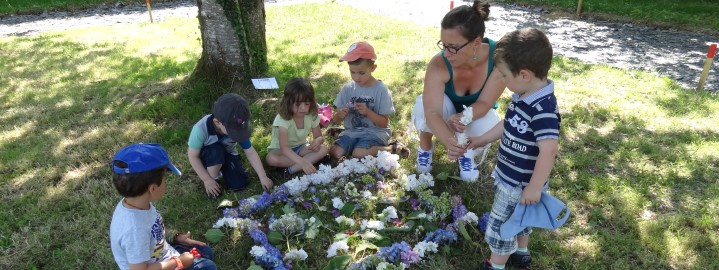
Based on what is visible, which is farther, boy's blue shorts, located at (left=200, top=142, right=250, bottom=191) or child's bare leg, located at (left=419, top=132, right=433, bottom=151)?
child's bare leg, located at (left=419, top=132, right=433, bottom=151)

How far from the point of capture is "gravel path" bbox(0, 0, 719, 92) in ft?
24.9

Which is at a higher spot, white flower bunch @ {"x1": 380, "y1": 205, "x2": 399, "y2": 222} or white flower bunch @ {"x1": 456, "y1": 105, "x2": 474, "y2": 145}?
white flower bunch @ {"x1": 456, "y1": 105, "x2": 474, "y2": 145}

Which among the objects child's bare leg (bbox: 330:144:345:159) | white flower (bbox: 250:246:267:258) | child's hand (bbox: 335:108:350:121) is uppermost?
child's hand (bbox: 335:108:350:121)

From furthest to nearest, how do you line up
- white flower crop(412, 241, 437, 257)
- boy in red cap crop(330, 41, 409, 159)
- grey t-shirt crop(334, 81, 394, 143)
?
grey t-shirt crop(334, 81, 394, 143) → boy in red cap crop(330, 41, 409, 159) → white flower crop(412, 241, 437, 257)

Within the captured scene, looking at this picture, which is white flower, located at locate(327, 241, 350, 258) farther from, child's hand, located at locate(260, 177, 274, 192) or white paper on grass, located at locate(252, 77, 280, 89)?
white paper on grass, located at locate(252, 77, 280, 89)

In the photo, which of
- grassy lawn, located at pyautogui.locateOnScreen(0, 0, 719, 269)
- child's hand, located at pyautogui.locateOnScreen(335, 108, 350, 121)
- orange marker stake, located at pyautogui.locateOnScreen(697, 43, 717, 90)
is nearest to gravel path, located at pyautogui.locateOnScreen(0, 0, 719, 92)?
orange marker stake, located at pyautogui.locateOnScreen(697, 43, 717, 90)

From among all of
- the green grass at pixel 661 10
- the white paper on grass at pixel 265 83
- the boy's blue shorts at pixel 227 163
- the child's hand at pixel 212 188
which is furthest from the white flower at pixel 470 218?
the green grass at pixel 661 10

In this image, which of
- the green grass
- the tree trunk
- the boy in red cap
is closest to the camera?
the boy in red cap

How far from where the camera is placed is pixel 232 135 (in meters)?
3.19

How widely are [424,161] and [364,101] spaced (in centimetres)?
70

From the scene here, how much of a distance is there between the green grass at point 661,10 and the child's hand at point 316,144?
1002 cm

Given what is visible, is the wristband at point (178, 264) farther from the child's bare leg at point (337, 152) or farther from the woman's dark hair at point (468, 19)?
the woman's dark hair at point (468, 19)

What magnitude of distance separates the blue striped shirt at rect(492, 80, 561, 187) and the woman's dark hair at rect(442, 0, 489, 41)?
72 centimetres

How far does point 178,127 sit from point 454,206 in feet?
9.13
